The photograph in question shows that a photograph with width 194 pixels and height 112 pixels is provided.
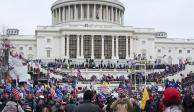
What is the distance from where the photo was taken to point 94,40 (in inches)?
4417

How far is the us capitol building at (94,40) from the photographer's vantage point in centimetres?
11131

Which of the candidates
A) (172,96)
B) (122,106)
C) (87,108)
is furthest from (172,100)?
(87,108)

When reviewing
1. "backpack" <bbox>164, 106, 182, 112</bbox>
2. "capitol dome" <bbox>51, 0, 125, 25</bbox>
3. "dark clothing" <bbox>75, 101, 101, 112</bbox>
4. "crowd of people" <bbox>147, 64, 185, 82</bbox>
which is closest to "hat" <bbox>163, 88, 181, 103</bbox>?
"backpack" <bbox>164, 106, 182, 112</bbox>

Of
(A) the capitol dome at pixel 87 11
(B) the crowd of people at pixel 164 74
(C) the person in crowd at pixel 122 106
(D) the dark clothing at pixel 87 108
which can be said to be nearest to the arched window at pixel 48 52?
(A) the capitol dome at pixel 87 11

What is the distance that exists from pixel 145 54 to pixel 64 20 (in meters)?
19.6

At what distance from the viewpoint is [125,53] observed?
11181 centimetres

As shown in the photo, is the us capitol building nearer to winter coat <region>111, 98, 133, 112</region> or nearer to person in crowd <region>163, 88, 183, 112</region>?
winter coat <region>111, 98, 133, 112</region>

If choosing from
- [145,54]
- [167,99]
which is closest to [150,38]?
[145,54]

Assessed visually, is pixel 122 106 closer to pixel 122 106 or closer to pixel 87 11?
pixel 122 106

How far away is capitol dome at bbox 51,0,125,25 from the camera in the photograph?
123750 millimetres

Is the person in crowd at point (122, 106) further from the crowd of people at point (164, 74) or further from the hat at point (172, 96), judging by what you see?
the crowd of people at point (164, 74)

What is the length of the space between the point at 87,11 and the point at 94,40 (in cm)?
1356

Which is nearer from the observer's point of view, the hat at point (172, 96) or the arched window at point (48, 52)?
the hat at point (172, 96)

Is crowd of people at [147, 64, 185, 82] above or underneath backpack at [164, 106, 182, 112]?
underneath
